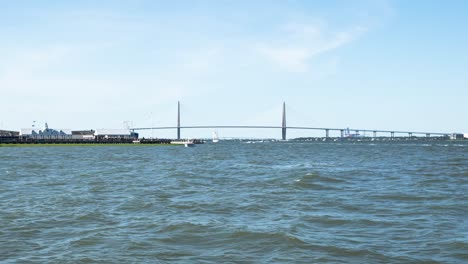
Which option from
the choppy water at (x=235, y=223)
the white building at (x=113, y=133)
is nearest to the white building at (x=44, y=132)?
the white building at (x=113, y=133)

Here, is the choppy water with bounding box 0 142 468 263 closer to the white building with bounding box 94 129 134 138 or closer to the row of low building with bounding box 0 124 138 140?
the row of low building with bounding box 0 124 138 140

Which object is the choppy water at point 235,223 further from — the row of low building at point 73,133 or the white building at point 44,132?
the row of low building at point 73,133

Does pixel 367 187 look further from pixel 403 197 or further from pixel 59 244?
pixel 59 244

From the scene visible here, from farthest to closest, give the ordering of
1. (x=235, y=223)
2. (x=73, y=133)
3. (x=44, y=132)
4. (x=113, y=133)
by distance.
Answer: (x=73, y=133)
(x=113, y=133)
(x=44, y=132)
(x=235, y=223)

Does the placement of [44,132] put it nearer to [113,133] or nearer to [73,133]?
[73,133]

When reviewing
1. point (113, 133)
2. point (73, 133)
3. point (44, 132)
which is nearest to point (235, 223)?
point (44, 132)

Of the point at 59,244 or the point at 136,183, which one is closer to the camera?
the point at 59,244

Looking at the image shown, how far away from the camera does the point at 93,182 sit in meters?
31.2

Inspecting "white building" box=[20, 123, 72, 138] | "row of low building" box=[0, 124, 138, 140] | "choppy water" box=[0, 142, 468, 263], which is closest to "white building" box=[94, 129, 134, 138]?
"row of low building" box=[0, 124, 138, 140]

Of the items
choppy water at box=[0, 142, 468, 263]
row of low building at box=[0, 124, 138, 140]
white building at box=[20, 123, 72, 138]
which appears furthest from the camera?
row of low building at box=[0, 124, 138, 140]

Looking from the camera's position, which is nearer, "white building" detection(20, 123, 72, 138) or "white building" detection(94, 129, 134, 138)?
"white building" detection(20, 123, 72, 138)

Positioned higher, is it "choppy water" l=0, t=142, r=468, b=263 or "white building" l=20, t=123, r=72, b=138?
"white building" l=20, t=123, r=72, b=138

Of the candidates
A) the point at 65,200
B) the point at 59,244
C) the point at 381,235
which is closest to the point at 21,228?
the point at 59,244

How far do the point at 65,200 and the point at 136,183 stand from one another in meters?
8.71
